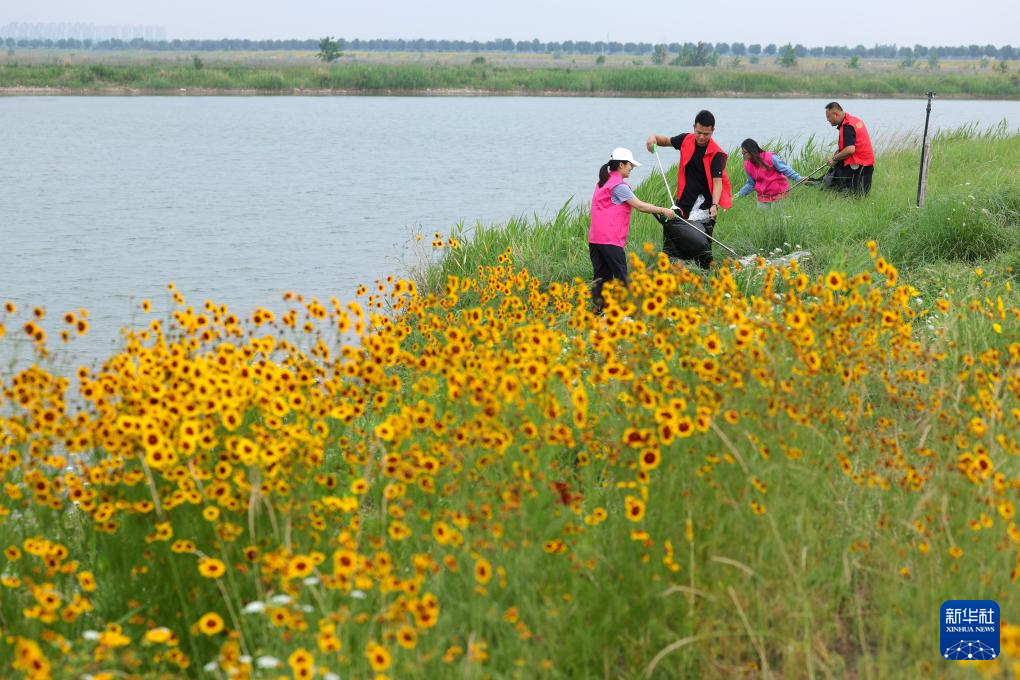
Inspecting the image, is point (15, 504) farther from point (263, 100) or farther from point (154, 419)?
point (263, 100)

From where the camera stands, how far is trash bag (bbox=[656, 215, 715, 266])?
1058 centimetres

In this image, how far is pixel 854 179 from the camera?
559 inches

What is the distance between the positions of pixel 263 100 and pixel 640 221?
47.3 meters

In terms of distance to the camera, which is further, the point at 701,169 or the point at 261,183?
the point at 261,183

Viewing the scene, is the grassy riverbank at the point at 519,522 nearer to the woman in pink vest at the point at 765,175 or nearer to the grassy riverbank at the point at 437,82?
the woman in pink vest at the point at 765,175

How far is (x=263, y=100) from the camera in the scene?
5681 centimetres

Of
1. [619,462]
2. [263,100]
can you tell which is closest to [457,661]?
[619,462]

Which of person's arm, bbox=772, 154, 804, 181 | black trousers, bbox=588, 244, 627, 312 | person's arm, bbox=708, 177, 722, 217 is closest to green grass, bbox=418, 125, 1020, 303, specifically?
person's arm, bbox=772, 154, 804, 181

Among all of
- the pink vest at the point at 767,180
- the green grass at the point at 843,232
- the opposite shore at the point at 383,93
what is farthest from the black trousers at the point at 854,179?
the opposite shore at the point at 383,93

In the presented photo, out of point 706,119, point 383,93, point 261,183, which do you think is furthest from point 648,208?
point 383,93

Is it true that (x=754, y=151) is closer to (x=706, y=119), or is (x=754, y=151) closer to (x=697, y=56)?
(x=706, y=119)

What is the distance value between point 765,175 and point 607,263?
15.4 feet

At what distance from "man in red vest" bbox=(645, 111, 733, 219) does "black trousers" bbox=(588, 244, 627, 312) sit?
1.19m

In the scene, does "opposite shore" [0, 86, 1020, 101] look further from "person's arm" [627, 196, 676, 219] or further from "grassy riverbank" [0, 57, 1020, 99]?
"person's arm" [627, 196, 676, 219]
